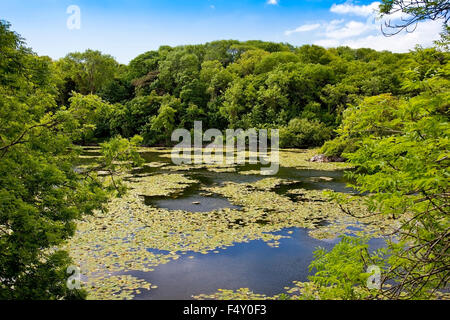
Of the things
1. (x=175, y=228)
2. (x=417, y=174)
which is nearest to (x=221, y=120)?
(x=175, y=228)

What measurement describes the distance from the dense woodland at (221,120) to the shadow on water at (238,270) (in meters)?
1.31

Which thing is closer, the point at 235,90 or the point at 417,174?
the point at 417,174

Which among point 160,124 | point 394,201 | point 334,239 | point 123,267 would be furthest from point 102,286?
point 160,124

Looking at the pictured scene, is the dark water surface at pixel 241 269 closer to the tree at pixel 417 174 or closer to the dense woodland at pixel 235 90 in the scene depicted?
the tree at pixel 417 174

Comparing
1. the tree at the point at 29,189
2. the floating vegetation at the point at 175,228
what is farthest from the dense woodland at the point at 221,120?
the floating vegetation at the point at 175,228

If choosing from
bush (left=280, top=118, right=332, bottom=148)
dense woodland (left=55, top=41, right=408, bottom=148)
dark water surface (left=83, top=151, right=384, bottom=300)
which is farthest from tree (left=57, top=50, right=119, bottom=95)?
dark water surface (left=83, top=151, right=384, bottom=300)

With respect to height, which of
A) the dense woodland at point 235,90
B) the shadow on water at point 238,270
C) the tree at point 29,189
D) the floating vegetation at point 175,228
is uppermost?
the dense woodland at point 235,90

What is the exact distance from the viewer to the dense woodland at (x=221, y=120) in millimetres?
4465

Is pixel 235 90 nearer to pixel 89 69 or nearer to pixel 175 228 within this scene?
pixel 89 69

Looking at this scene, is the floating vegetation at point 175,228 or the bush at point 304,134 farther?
the bush at point 304,134

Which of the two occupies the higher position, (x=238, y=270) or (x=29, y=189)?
(x=29, y=189)

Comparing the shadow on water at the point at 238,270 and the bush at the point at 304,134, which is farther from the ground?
the bush at the point at 304,134

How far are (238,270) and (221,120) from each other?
43107 millimetres

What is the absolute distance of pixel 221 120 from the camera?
166 ft
